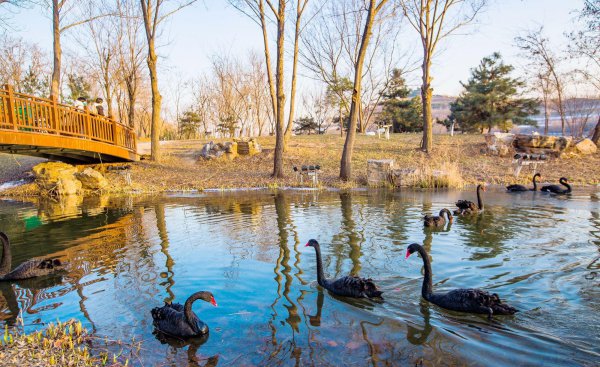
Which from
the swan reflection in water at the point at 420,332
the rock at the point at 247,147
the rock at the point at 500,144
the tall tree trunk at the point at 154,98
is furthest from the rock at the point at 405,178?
the tall tree trunk at the point at 154,98

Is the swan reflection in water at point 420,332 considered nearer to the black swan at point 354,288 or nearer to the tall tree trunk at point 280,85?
the black swan at point 354,288

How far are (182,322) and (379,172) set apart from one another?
49.3 ft

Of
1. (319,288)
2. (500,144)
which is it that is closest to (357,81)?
(500,144)

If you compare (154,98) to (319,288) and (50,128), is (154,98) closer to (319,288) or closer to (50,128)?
(50,128)

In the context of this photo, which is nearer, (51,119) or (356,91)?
(51,119)

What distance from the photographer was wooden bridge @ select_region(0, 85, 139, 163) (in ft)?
43.5

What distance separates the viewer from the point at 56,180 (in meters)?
18.3

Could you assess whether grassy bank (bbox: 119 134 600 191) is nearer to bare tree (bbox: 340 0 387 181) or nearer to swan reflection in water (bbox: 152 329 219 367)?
bare tree (bbox: 340 0 387 181)

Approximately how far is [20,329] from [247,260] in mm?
3554

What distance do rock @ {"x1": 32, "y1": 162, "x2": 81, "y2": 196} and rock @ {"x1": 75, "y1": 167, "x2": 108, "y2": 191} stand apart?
22 cm

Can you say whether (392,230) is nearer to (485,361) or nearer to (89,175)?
(485,361)

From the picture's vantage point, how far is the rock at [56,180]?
18.2 m

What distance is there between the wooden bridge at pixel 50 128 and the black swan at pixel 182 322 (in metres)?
11.3

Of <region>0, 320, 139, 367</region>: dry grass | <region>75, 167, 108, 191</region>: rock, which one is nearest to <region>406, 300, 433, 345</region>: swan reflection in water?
<region>0, 320, 139, 367</region>: dry grass
